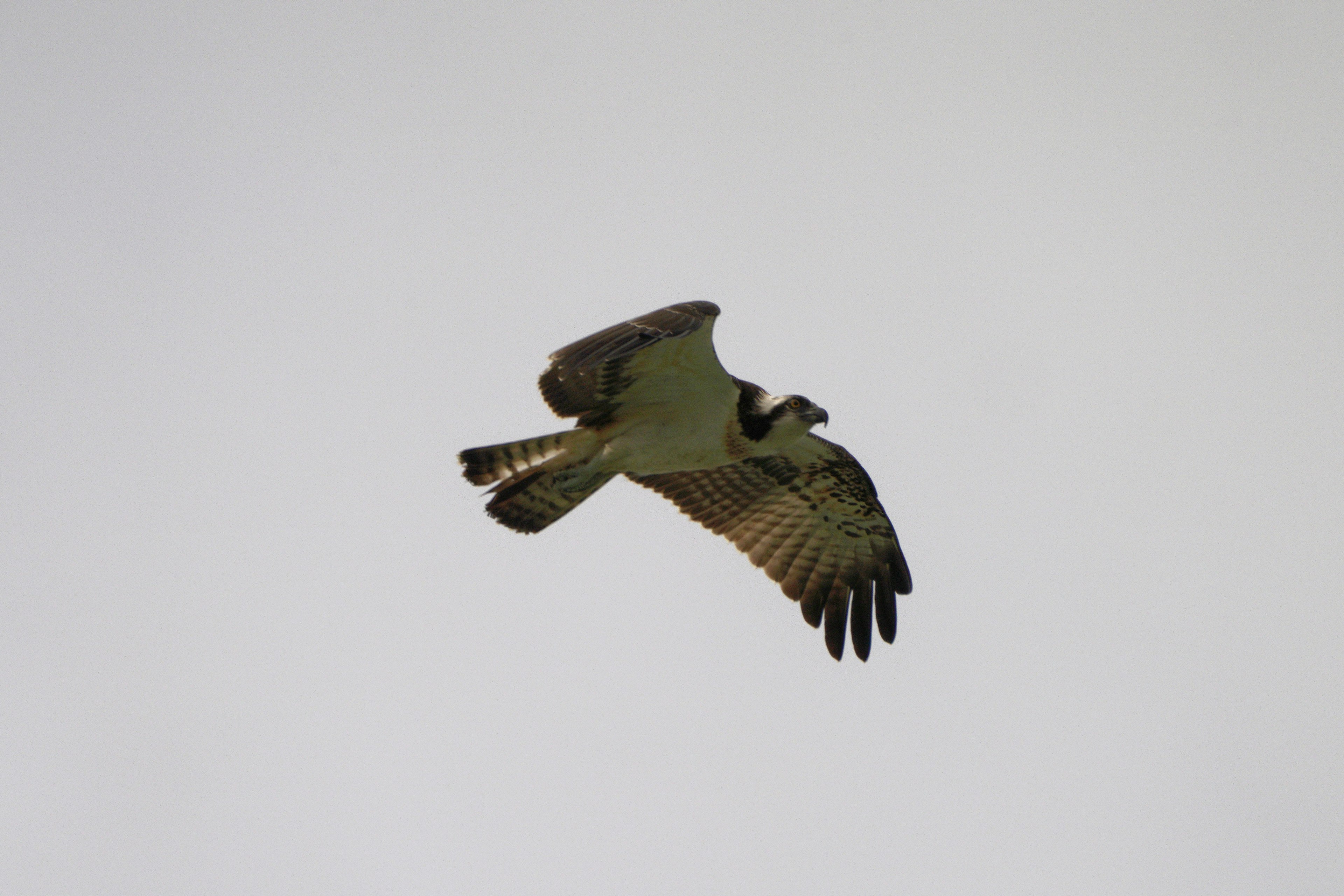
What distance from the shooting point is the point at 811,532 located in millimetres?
11141

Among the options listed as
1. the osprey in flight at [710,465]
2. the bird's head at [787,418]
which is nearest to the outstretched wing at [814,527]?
the osprey in flight at [710,465]

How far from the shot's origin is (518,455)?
9180 millimetres

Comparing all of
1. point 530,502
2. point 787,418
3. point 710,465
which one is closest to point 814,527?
point 710,465

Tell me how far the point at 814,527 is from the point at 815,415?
2.46m

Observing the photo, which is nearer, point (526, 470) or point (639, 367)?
→ point (639, 367)

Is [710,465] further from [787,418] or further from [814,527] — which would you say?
[814,527]

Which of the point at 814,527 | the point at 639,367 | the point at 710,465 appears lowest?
the point at 814,527

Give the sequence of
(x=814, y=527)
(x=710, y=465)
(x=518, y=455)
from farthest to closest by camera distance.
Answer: (x=814, y=527) < (x=710, y=465) < (x=518, y=455)

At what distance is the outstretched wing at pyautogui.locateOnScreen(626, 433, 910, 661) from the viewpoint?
1078cm

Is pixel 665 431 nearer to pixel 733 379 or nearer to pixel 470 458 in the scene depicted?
pixel 733 379

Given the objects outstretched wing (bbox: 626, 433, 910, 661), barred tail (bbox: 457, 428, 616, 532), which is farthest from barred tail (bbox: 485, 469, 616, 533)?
outstretched wing (bbox: 626, 433, 910, 661)

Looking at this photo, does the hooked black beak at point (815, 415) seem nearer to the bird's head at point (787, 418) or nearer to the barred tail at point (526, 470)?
the bird's head at point (787, 418)

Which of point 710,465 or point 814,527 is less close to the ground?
point 710,465

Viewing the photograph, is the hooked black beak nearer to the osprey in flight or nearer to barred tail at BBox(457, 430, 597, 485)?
the osprey in flight
